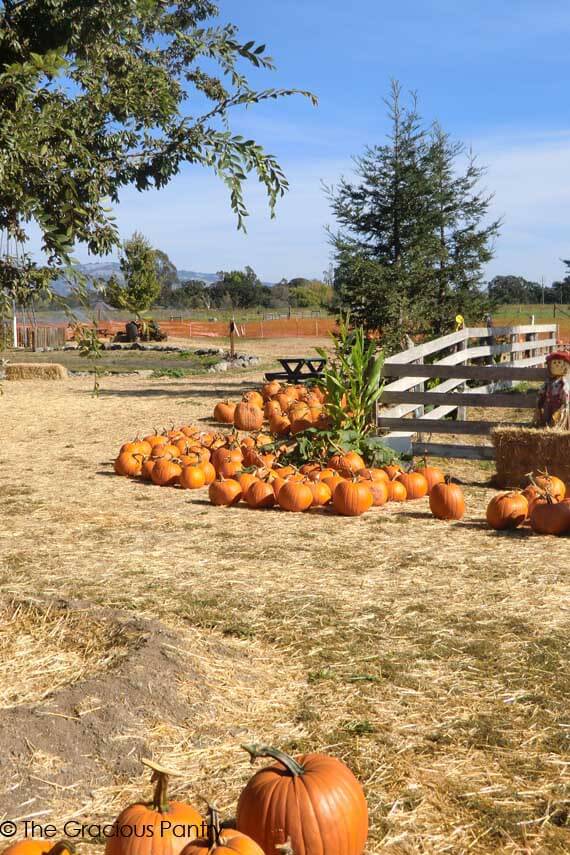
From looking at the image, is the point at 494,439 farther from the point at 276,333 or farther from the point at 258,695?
the point at 276,333

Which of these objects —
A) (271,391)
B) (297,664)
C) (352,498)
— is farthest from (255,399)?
(297,664)

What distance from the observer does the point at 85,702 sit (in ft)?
11.5

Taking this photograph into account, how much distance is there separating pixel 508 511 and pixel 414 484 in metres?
1.51

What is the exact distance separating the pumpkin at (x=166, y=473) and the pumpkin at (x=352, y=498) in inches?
80.9

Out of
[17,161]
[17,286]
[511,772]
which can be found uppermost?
[17,161]

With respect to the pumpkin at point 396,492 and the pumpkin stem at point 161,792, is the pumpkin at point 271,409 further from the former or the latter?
the pumpkin stem at point 161,792

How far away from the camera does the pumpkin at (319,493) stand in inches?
313

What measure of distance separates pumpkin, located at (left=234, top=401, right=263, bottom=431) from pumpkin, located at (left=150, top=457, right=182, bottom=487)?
10.8 feet

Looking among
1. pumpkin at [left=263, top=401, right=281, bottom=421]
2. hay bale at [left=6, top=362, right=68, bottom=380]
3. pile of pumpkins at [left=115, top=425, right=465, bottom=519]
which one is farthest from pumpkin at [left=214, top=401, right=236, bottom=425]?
hay bale at [left=6, top=362, right=68, bottom=380]

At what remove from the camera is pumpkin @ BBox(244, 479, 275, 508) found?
26.3 feet

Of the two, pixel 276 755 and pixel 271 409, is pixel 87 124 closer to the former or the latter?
pixel 276 755

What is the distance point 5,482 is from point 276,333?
4533cm

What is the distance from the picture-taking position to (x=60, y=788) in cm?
306

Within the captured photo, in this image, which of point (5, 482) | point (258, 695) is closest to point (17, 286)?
point (258, 695)
